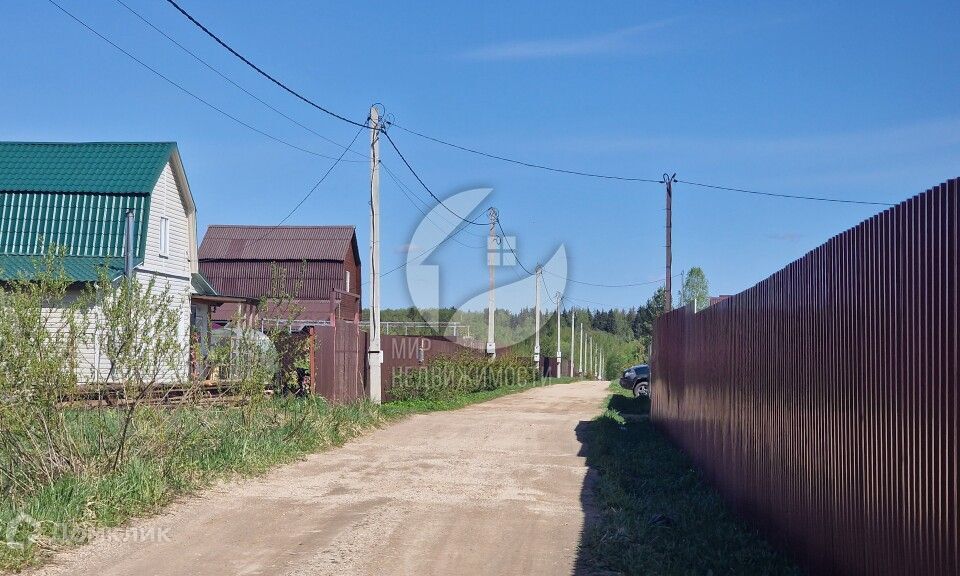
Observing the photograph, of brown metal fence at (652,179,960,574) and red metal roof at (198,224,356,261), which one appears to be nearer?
A: brown metal fence at (652,179,960,574)

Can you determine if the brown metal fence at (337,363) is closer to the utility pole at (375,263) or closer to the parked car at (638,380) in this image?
the utility pole at (375,263)

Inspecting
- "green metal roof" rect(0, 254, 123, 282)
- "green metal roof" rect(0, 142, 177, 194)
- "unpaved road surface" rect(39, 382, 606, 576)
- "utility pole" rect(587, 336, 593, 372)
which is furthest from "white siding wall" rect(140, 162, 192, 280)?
"utility pole" rect(587, 336, 593, 372)

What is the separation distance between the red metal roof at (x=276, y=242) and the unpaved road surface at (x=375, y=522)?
33.4m

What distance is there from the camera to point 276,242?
4769cm

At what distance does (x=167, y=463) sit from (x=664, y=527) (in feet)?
16.1

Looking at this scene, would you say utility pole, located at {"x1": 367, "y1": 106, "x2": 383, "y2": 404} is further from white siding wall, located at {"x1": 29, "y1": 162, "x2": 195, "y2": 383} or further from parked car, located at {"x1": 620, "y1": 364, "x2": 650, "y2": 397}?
parked car, located at {"x1": 620, "y1": 364, "x2": 650, "y2": 397}

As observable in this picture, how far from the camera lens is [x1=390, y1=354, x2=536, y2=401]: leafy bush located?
2577cm

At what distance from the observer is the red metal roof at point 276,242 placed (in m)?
46.8

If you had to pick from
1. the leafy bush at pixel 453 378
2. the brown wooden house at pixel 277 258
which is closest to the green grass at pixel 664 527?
the leafy bush at pixel 453 378

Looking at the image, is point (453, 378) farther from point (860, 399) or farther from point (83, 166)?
point (860, 399)

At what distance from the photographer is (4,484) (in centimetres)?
882

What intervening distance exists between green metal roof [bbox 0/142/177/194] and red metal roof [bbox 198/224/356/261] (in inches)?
760

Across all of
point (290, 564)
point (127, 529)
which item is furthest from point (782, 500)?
point (127, 529)

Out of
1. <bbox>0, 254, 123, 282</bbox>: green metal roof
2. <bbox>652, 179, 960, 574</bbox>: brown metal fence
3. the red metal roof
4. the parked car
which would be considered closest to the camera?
<bbox>652, 179, 960, 574</bbox>: brown metal fence
